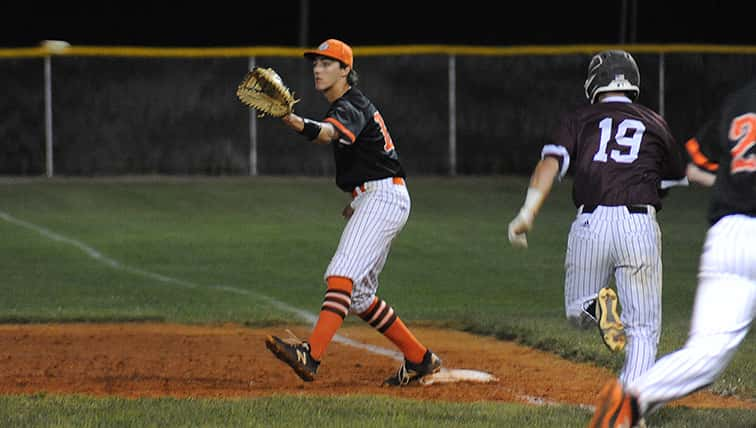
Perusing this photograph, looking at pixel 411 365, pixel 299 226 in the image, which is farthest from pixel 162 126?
pixel 411 365

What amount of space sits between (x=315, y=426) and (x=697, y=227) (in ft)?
39.7

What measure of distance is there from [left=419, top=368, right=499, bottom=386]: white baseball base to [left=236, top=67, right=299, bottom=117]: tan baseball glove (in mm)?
1753

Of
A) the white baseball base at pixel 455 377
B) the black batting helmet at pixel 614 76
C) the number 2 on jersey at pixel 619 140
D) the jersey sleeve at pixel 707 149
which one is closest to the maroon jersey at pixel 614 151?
the number 2 on jersey at pixel 619 140

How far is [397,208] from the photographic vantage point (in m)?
7.70

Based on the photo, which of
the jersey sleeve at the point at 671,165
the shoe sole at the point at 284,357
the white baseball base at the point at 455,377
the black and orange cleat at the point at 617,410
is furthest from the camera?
the white baseball base at the point at 455,377

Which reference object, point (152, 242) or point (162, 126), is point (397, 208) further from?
point (162, 126)

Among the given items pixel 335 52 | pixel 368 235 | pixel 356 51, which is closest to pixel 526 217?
pixel 368 235

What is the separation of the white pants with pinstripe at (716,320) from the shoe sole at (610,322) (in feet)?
3.67

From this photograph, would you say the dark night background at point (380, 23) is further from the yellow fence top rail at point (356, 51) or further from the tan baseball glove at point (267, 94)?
the tan baseball glove at point (267, 94)

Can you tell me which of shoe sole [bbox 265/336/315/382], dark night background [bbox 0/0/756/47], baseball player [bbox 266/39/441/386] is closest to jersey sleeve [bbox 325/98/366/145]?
baseball player [bbox 266/39/441/386]

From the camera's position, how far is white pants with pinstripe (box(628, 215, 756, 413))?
5066mm

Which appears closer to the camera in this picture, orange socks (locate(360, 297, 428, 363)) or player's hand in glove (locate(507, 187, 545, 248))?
player's hand in glove (locate(507, 187, 545, 248))

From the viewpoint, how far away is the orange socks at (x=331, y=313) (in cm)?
735

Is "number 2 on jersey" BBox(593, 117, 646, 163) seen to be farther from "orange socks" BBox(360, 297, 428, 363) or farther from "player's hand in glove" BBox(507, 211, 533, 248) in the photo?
"orange socks" BBox(360, 297, 428, 363)
